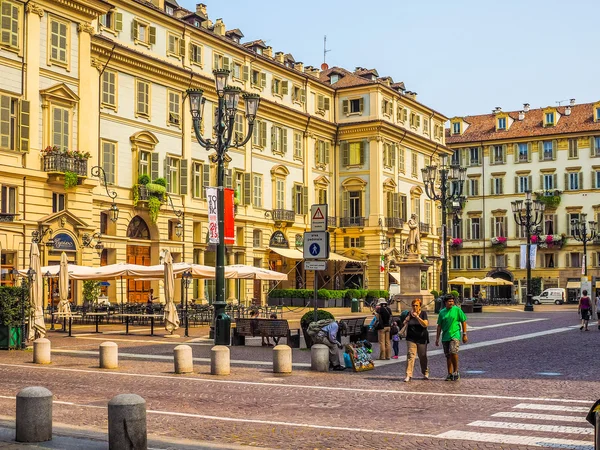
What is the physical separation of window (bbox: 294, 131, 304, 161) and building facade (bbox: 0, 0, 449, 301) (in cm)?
12

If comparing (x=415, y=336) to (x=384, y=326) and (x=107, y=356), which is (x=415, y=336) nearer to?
(x=384, y=326)

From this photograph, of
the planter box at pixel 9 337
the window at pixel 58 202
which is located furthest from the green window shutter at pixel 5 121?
the planter box at pixel 9 337

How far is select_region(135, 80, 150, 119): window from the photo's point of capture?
44422 mm

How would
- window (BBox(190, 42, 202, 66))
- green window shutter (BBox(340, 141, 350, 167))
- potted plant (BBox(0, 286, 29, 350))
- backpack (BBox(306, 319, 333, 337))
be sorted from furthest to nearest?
green window shutter (BBox(340, 141, 350, 167))
window (BBox(190, 42, 202, 66))
potted plant (BBox(0, 286, 29, 350))
backpack (BBox(306, 319, 333, 337))

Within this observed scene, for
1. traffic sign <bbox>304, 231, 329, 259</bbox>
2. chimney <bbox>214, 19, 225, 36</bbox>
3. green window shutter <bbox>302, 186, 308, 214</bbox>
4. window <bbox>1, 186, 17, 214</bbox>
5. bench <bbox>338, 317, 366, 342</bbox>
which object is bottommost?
bench <bbox>338, 317, 366, 342</bbox>

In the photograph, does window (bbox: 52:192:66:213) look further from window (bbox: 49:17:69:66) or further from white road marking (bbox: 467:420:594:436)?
white road marking (bbox: 467:420:594:436)

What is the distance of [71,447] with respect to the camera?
911 centimetres

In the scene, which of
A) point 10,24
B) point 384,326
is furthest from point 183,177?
point 384,326

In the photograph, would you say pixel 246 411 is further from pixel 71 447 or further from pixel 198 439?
pixel 71 447

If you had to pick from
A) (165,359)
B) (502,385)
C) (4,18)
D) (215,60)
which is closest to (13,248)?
(4,18)

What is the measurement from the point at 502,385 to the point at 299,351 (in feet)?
26.6

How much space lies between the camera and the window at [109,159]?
137ft

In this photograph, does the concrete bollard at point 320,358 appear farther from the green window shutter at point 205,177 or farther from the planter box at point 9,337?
the green window shutter at point 205,177

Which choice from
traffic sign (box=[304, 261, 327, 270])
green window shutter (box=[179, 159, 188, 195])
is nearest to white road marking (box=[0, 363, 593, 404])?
traffic sign (box=[304, 261, 327, 270])
